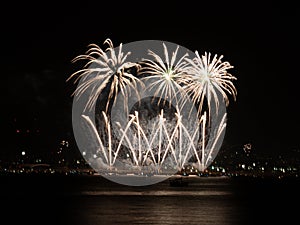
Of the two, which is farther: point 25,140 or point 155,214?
point 25,140

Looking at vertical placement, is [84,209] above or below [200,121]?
below

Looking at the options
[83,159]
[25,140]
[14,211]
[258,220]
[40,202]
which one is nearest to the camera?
[258,220]

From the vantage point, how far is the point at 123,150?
11569 centimetres

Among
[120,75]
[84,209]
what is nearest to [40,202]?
[84,209]

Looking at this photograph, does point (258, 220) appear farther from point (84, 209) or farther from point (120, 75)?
point (120, 75)

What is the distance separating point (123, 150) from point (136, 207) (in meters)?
58.0

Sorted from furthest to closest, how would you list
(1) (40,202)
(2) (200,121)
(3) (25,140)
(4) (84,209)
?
(3) (25,140), (2) (200,121), (1) (40,202), (4) (84,209)

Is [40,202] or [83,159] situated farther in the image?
[83,159]

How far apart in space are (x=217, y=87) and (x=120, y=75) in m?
9.18

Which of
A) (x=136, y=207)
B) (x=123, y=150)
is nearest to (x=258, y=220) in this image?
(x=136, y=207)

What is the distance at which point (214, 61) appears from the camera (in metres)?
63.1

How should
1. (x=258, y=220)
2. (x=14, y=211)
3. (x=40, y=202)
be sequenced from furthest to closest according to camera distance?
(x=40, y=202)
(x=14, y=211)
(x=258, y=220)

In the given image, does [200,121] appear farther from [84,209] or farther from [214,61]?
[84,209]

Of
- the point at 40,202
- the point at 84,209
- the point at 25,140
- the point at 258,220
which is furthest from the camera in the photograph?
Answer: the point at 25,140
